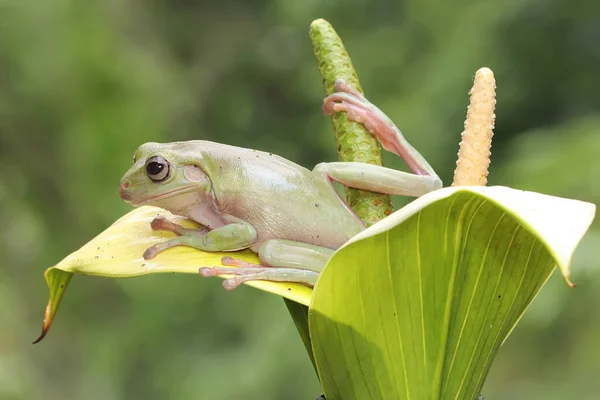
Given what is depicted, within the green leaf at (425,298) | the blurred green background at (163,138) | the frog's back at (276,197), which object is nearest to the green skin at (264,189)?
the frog's back at (276,197)

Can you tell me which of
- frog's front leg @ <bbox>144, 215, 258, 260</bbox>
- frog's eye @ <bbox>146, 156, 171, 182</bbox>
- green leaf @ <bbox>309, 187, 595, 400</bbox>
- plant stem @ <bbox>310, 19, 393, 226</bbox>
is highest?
plant stem @ <bbox>310, 19, 393, 226</bbox>

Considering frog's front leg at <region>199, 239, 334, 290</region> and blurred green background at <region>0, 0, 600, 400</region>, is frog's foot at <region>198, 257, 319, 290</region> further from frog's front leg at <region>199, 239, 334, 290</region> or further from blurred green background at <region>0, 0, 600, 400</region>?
blurred green background at <region>0, 0, 600, 400</region>

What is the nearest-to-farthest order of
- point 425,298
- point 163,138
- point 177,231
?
point 425,298
point 177,231
point 163,138

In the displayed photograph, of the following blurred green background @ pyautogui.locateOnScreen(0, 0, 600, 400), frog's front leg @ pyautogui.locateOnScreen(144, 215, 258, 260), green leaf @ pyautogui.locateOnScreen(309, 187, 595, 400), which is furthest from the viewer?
blurred green background @ pyautogui.locateOnScreen(0, 0, 600, 400)

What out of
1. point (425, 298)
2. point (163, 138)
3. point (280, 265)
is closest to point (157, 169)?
point (280, 265)

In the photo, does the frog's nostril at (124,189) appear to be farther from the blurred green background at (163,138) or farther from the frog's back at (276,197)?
the blurred green background at (163,138)

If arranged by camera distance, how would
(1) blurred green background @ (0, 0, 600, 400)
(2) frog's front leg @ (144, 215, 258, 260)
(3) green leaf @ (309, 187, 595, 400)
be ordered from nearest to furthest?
1. (3) green leaf @ (309, 187, 595, 400)
2. (2) frog's front leg @ (144, 215, 258, 260)
3. (1) blurred green background @ (0, 0, 600, 400)

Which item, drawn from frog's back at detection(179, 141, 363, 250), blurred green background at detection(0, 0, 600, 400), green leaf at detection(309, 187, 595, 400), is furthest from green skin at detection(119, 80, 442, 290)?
blurred green background at detection(0, 0, 600, 400)

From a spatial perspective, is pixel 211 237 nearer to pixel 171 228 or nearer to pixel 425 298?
pixel 171 228
